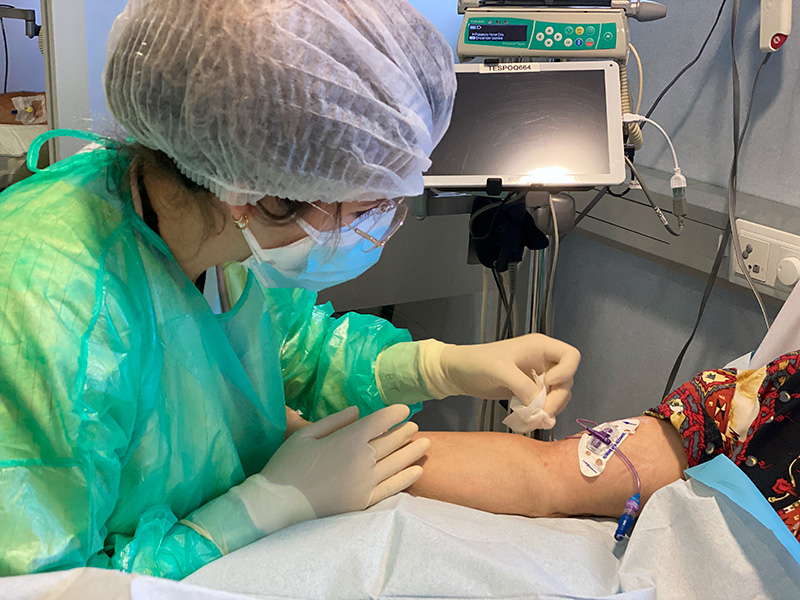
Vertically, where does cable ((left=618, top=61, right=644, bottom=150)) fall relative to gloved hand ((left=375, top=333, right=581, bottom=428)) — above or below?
above

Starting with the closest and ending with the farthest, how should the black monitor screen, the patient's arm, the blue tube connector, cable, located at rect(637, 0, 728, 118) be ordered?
the blue tube connector → the patient's arm → the black monitor screen → cable, located at rect(637, 0, 728, 118)

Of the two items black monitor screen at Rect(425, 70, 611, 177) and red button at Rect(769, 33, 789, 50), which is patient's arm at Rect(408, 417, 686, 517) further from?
red button at Rect(769, 33, 789, 50)

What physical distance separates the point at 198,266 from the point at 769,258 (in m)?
1.13

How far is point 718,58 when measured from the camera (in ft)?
5.26

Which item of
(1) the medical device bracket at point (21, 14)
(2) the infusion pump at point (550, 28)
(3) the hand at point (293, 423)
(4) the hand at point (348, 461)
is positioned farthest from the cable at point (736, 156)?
(1) the medical device bracket at point (21, 14)

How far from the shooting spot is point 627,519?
945 millimetres

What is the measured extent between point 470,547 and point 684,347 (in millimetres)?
1060

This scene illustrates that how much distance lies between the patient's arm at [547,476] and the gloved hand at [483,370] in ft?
0.22

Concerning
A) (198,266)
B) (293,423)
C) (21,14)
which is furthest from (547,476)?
(21,14)

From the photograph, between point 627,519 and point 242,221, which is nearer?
point 242,221

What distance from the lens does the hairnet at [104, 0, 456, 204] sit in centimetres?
69

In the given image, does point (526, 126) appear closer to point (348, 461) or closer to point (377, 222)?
point (377, 222)

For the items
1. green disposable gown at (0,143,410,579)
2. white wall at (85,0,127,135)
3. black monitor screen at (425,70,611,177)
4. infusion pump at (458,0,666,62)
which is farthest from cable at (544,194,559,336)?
white wall at (85,0,127,135)

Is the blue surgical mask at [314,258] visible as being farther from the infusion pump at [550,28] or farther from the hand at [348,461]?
the infusion pump at [550,28]
